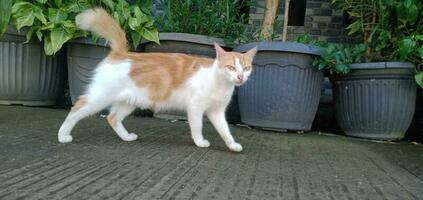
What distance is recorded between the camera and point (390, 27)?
11.6ft

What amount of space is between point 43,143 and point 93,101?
349mm

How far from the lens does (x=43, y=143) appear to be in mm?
2238

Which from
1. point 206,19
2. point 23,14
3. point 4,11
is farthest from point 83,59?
point 4,11

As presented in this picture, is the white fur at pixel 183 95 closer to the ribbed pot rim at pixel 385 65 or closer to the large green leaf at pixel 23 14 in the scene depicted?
the ribbed pot rim at pixel 385 65

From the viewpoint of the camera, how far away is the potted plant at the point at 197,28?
3.66m

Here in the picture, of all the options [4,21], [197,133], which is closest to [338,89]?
[197,133]

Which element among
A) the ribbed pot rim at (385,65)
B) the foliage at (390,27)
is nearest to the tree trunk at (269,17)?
the foliage at (390,27)

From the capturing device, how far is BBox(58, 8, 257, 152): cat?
7.86 ft

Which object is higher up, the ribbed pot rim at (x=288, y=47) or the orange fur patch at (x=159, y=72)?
the ribbed pot rim at (x=288, y=47)

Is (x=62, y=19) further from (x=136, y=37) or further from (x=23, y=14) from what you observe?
(x=136, y=37)

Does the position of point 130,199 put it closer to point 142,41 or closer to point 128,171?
point 128,171

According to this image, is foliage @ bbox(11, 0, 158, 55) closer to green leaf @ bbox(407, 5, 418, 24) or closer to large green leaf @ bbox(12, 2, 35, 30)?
large green leaf @ bbox(12, 2, 35, 30)

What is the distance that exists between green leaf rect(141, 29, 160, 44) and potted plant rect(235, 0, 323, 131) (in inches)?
29.2

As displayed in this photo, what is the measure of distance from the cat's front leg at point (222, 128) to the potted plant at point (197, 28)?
4.01 feet
